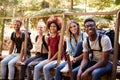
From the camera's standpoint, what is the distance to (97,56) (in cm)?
475

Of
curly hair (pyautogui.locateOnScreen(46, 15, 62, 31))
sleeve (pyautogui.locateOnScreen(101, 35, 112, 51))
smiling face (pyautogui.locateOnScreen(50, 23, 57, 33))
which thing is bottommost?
sleeve (pyautogui.locateOnScreen(101, 35, 112, 51))

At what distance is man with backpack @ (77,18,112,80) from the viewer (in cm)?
447

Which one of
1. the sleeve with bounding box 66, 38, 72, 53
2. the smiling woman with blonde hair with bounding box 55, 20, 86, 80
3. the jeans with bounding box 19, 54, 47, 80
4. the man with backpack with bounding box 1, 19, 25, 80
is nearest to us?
the smiling woman with blonde hair with bounding box 55, 20, 86, 80

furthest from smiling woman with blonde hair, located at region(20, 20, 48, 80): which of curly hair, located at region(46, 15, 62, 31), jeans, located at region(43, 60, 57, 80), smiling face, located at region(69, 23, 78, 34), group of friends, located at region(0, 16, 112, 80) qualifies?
smiling face, located at region(69, 23, 78, 34)

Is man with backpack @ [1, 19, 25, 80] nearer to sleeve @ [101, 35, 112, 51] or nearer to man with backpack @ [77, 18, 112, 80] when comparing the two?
man with backpack @ [77, 18, 112, 80]

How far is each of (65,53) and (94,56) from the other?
1006 mm

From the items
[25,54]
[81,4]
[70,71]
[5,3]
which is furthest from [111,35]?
[81,4]

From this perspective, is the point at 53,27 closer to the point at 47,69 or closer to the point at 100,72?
the point at 47,69

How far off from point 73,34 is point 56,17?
2.53ft

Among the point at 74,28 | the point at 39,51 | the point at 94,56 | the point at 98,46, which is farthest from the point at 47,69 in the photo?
the point at 98,46

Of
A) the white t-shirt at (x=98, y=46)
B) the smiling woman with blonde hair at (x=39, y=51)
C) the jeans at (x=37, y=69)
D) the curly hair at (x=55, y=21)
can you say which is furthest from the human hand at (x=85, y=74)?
the smiling woman with blonde hair at (x=39, y=51)

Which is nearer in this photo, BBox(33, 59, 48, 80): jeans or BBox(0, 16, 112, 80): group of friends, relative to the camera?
BBox(0, 16, 112, 80): group of friends

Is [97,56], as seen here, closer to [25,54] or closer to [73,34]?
[73,34]

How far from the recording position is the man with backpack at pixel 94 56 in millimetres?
4473
